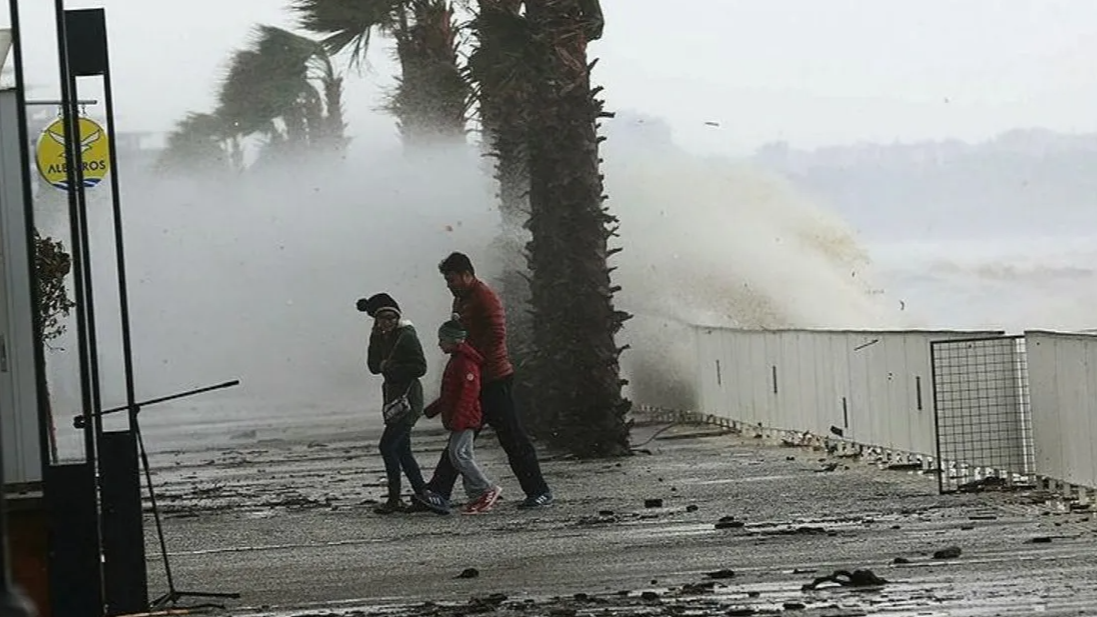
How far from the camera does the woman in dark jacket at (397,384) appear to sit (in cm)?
1928

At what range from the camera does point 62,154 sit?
21234 millimetres

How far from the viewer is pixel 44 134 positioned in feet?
71.1

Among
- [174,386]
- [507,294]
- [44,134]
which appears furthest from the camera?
[174,386]

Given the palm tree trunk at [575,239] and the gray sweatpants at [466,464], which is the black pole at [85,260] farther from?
the palm tree trunk at [575,239]

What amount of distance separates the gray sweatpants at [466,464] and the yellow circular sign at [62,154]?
3.34m

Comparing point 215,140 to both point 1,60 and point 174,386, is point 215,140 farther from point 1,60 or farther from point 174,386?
point 1,60

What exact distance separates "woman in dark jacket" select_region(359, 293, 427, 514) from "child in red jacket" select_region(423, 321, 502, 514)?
344mm

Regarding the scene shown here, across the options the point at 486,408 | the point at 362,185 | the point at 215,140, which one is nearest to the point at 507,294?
the point at 362,185

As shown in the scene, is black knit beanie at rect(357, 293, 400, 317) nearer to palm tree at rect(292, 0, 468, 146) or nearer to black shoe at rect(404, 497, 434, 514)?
black shoe at rect(404, 497, 434, 514)

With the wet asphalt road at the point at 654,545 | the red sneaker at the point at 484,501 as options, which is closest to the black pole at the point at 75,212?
the wet asphalt road at the point at 654,545

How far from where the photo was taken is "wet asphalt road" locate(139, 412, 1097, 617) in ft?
38.1

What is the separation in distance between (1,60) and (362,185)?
32.8 metres

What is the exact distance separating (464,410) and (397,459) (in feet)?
2.57

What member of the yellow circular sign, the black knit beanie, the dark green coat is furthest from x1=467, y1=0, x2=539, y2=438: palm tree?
the dark green coat
